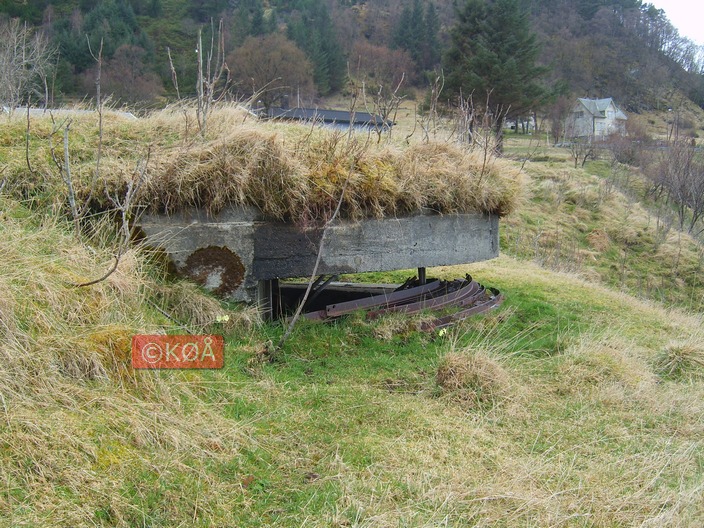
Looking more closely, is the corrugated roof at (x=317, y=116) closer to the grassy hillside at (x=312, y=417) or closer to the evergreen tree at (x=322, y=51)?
the grassy hillside at (x=312, y=417)

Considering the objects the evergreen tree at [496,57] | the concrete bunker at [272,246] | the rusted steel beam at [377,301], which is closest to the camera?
the concrete bunker at [272,246]

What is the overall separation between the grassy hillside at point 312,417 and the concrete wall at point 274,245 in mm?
285

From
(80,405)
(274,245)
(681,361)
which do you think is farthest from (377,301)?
(80,405)

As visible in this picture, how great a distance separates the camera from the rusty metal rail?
19.9 ft

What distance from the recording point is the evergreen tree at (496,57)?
32781 mm

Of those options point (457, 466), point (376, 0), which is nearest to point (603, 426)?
point (457, 466)

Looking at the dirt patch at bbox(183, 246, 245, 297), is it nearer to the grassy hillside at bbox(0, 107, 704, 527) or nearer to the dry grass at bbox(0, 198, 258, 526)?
the grassy hillside at bbox(0, 107, 704, 527)

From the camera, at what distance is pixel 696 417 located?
465 centimetres

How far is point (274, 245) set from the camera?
225 inches

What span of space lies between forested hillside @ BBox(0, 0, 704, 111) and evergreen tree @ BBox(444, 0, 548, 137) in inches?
14.8

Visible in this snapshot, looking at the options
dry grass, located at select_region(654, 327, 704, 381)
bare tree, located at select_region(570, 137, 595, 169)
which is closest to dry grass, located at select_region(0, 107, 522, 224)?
dry grass, located at select_region(654, 327, 704, 381)

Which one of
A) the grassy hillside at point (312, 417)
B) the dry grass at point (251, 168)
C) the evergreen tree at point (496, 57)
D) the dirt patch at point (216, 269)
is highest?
the evergreen tree at point (496, 57)

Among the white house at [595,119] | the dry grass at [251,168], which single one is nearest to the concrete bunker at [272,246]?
the dry grass at [251,168]

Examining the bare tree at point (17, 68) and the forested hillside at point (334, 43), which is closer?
the bare tree at point (17, 68)
